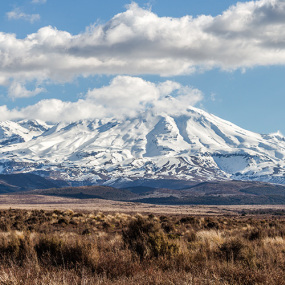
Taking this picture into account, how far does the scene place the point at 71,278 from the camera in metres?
9.91

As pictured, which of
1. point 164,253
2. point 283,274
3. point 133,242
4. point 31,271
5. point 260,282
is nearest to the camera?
point 260,282

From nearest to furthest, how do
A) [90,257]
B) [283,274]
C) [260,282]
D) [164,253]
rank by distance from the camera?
[260,282] → [283,274] → [90,257] → [164,253]

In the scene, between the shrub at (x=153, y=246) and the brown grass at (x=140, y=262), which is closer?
the brown grass at (x=140, y=262)

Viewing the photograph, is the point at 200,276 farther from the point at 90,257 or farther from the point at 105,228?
the point at 105,228

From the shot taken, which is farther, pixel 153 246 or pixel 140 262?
pixel 153 246

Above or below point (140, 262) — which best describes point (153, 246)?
above

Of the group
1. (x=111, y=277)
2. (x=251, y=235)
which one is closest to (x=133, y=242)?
(x=111, y=277)

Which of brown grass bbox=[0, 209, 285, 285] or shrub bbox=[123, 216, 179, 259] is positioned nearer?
brown grass bbox=[0, 209, 285, 285]

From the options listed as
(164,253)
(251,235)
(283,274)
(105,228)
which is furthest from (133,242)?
(105,228)

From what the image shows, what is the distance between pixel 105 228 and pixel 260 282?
2289 cm

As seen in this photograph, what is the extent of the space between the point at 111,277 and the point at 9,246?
5.75 meters

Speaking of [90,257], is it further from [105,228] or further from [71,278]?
[105,228]

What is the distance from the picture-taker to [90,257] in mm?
11875

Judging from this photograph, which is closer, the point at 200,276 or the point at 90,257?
the point at 200,276
